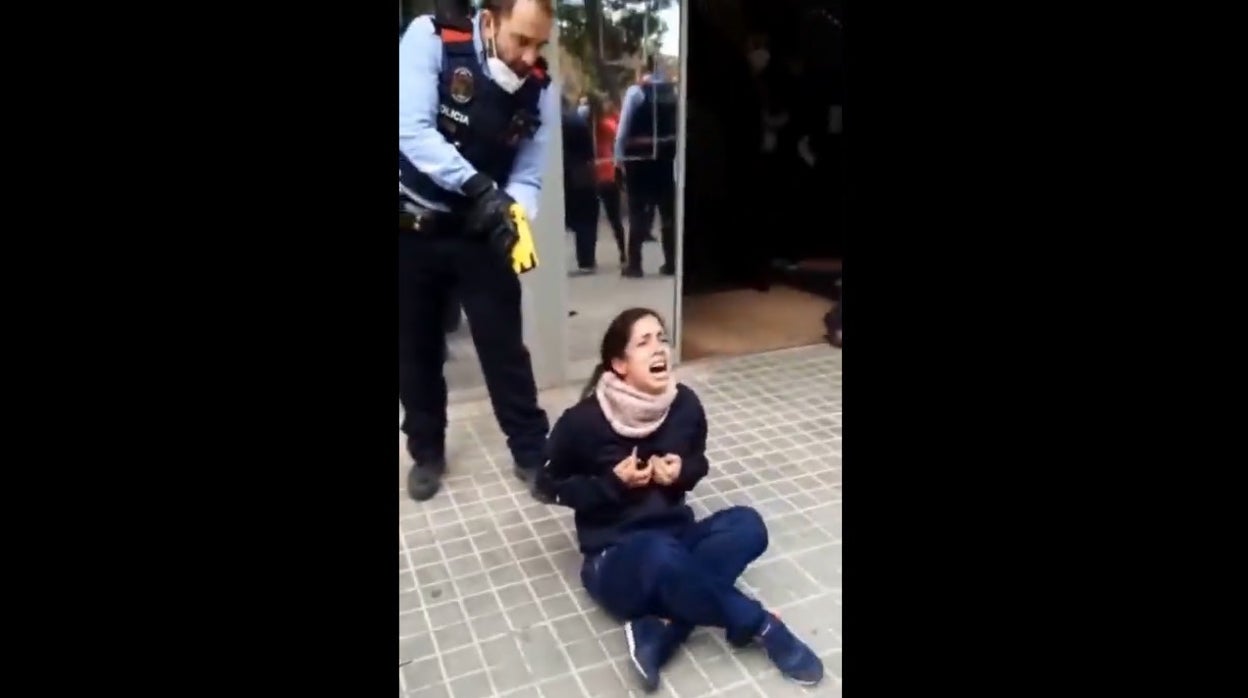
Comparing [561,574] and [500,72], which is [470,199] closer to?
[500,72]

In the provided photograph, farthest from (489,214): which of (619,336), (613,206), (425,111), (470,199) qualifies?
(613,206)

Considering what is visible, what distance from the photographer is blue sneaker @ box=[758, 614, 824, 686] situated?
1.50 metres

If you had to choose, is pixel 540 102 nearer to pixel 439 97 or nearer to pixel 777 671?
pixel 439 97

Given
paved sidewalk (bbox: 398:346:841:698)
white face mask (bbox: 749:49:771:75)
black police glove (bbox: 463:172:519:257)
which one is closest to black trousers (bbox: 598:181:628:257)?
paved sidewalk (bbox: 398:346:841:698)

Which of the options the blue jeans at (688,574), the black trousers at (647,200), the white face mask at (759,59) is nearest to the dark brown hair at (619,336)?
the blue jeans at (688,574)

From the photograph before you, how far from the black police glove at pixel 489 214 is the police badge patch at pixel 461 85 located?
0.16 metres

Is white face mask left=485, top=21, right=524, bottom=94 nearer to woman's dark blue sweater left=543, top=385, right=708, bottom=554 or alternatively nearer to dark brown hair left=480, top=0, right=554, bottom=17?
dark brown hair left=480, top=0, right=554, bottom=17

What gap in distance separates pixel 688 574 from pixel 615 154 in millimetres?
1567

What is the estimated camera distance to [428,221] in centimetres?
201

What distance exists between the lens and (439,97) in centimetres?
193

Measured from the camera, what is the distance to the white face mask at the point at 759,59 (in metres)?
3.76

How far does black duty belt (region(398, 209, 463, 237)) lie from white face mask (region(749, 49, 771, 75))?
2.12 metres

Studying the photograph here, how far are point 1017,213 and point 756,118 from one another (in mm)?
2995

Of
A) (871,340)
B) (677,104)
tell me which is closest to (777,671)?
(871,340)
